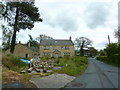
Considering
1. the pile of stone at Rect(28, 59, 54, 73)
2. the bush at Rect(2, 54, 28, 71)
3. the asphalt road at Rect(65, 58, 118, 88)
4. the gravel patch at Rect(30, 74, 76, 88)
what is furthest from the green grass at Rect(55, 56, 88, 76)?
the bush at Rect(2, 54, 28, 71)

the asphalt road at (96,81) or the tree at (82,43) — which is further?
the tree at (82,43)

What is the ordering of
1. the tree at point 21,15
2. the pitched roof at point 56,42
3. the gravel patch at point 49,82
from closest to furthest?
the gravel patch at point 49,82 < the tree at point 21,15 < the pitched roof at point 56,42

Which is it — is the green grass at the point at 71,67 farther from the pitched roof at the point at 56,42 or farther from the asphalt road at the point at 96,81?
the pitched roof at the point at 56,42

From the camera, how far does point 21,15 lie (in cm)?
2652

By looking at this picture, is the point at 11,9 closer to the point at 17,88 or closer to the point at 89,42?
the point at 17,88

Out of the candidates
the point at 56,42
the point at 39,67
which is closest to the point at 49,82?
the point at 39,67

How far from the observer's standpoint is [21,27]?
26453 mm

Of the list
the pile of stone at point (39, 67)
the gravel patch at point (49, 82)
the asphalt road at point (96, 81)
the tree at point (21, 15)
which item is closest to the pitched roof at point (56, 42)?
the tree at point (21, 15)

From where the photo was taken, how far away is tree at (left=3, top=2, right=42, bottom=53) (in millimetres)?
24594

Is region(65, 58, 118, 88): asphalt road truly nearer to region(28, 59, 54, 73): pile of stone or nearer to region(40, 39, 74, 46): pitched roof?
region(28, 59, 54, 73): pile of stone

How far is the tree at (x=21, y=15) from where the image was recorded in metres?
24.6

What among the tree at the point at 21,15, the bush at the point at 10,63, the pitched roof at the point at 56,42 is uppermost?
the tree at the point at 21,15

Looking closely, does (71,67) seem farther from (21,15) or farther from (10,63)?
(21,15)

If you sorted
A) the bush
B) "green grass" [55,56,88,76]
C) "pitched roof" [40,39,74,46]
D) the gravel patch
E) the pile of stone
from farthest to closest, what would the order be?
"pitched roof" [40,39,74,46]
the pile of stone
the bush
"green grass" [55,56,88,76]
the gravel patch
